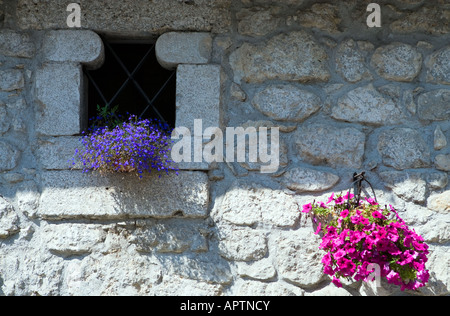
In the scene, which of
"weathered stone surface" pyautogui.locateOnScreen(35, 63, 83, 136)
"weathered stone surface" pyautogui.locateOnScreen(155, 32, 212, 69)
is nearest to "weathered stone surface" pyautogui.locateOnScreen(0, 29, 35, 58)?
"weathered stone surface" pyautogui.locateOnScreen(35, 63, 83, 136)

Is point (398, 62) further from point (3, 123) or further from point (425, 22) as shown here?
point (3, 123)

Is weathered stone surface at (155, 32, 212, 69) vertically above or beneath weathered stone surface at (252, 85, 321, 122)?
above

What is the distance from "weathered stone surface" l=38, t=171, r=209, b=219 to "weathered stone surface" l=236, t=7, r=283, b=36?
902mm

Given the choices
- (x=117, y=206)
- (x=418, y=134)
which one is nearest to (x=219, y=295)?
(x=117, y=206)

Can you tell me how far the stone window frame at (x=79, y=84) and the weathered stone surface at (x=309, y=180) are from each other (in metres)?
0.48

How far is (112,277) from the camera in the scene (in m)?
2.66

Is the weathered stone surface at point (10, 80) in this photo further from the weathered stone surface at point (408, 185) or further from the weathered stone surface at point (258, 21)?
the weathered stone surface at point (408, 185)

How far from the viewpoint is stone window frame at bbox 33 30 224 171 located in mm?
2762

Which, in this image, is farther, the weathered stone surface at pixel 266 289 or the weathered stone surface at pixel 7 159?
the weathered stone surface at pixel 7 159

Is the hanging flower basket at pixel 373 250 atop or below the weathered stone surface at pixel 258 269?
atop

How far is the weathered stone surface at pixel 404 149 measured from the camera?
2707 millimetres

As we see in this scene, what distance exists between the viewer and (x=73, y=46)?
283 centimetres

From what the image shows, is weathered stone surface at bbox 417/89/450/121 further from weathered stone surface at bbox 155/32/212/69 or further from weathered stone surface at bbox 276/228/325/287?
weathered stone surface at bbox 155/32/212/69

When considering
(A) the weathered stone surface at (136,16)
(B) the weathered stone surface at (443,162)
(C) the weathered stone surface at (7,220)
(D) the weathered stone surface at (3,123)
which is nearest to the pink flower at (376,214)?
(B) the weathered stone surface at (443,162)
